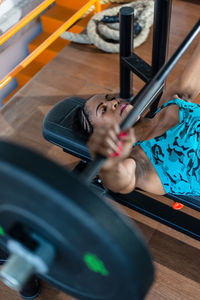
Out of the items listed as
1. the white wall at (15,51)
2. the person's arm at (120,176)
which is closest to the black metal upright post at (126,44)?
the person's arm at (120,176)

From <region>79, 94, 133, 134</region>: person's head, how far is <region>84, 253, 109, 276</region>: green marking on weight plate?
0.68 metres

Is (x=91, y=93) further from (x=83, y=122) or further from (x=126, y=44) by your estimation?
(x=83, y=122)

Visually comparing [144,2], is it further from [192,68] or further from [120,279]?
[120,279]

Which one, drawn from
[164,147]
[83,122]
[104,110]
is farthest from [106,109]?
[164,147]

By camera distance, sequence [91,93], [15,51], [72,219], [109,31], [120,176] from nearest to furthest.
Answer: [72,219] → [120,176] → [91,93] → [109,31] → [15,51]

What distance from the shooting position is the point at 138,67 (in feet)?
5.92

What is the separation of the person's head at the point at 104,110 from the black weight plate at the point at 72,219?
69 centimetres

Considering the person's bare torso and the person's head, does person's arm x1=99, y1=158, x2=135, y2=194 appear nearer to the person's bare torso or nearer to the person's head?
the person's bare torso

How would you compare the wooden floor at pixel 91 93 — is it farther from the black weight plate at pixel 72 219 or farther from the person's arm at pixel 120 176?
the black weight plate at pixel 72 219

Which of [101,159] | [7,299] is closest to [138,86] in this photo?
[7,299]

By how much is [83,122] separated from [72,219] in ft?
2.83

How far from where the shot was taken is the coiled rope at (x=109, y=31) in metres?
2.44

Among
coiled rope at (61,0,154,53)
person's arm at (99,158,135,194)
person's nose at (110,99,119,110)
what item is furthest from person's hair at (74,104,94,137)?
coiled rope at (61,0,154,53)

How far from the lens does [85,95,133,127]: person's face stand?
1.30 m
